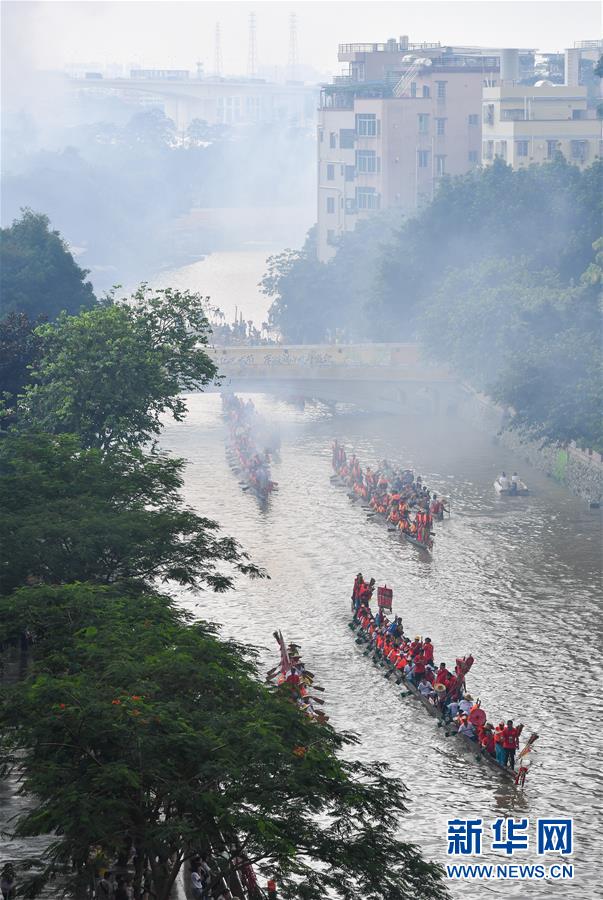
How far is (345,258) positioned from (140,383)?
77.4m

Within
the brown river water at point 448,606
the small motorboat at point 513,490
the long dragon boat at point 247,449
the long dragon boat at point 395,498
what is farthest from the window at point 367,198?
the small motorboat at point 513,490

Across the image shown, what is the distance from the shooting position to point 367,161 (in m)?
162

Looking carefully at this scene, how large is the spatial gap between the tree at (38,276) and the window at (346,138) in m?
55.6

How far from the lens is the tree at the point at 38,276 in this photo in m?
107

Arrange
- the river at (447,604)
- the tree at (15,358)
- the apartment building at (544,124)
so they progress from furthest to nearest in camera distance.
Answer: the apartment building at (544,124)
the tree at (15,358)
the river at (447,604)

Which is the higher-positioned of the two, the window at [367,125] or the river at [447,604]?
the window at [367,125]

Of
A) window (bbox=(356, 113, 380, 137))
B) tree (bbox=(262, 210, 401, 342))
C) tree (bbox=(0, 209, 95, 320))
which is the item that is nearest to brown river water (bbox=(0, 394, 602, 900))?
tree (bbox=(0, 209, 95, 320))

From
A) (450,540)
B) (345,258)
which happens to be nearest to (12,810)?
(450,540)

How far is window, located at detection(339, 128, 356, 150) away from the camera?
536ft

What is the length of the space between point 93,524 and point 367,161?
374 feet

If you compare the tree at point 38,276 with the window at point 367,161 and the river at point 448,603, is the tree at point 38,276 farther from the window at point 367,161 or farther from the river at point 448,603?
the window at point 367,161

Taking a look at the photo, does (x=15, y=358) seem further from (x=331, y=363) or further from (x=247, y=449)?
(x=331, y=363)

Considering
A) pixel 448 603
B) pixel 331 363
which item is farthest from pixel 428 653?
pixel 331 363

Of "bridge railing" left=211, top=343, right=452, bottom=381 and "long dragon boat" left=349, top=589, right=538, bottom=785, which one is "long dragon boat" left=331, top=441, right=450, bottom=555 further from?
"bridge railing" left=211, top=343, right=452, bottom=381
